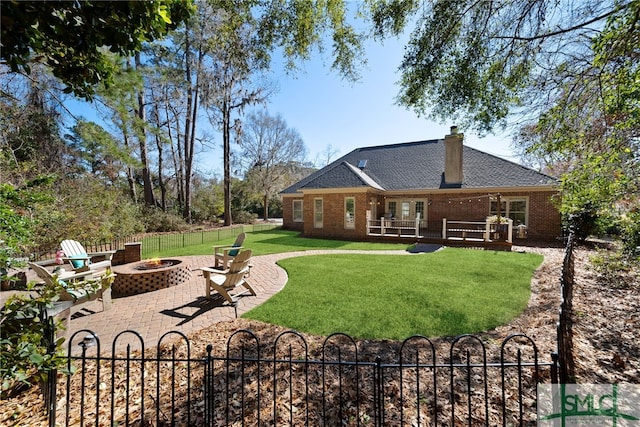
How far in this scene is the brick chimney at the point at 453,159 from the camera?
15844 millimetres

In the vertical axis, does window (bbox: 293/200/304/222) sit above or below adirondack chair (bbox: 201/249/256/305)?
above

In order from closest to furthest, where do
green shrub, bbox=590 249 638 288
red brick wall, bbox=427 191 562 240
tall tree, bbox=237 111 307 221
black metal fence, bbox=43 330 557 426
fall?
black metal fence, bbox=43 330 557 426 → green shrub, bbox=590 249 638 288 → red brick wall, bbox=427 191 562 240 → tall tree, bbox=237 111 307 221

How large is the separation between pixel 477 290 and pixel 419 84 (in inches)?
195

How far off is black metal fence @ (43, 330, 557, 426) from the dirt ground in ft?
0.90

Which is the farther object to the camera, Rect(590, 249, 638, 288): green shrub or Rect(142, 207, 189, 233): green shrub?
Rect(142, 207, 189, 233): green shrub

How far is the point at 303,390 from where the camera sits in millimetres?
3021

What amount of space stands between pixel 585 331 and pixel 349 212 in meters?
12.2

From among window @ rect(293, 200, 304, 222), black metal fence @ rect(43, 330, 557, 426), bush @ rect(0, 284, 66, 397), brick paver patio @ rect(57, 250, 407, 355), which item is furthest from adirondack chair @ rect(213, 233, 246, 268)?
window @ rect(293, 200, 304, 222)

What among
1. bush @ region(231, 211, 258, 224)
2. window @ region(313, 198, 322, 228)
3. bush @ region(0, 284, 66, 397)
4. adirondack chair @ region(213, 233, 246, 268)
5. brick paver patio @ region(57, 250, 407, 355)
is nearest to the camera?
bush @ region(0, 284, 66, 397)

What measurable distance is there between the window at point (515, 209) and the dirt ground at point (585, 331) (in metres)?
8.25

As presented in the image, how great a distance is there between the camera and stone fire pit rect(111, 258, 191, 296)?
20.4 ft

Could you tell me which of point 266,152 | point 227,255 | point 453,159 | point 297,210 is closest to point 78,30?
point 227,255

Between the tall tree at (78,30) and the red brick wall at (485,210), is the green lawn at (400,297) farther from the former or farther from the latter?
the red brick wall at (485,210)

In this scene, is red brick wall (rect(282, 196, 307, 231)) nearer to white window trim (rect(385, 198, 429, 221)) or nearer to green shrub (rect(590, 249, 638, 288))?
white window trim (rect(385, 198, 429, 221))
